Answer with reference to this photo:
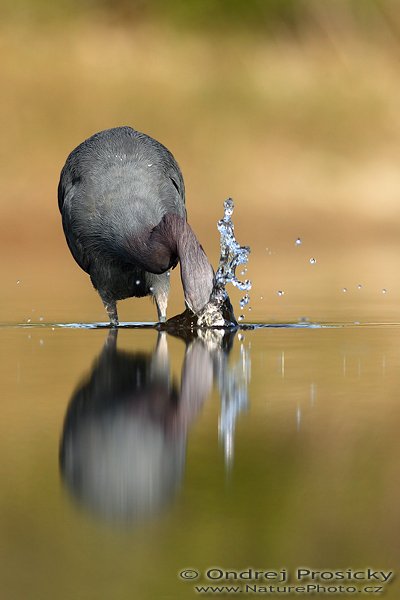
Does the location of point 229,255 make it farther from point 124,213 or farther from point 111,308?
point 111,308

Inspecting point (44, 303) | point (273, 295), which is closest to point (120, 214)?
point (44, 303)

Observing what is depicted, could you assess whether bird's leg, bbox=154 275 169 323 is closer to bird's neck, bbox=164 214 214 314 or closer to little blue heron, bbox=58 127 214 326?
little blue heron, bbox=58 127 214 326

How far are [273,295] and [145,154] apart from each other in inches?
109

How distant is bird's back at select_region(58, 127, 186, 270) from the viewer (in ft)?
30.3

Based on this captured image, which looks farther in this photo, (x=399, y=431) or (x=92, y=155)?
(x=92, y=155)

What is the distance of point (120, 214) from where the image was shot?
9258 millimetres

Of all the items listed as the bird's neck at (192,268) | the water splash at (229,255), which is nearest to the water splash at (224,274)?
the water splash at (229,255)

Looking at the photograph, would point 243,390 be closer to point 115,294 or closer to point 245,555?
point 245,555

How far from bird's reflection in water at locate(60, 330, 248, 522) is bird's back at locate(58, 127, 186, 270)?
2.01 meters

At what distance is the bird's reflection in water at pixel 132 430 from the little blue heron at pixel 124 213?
1.72m

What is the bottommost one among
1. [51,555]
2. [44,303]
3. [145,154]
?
[51,555]

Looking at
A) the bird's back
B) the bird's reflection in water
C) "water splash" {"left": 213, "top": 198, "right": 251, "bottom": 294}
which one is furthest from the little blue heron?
the bird's reflection in water

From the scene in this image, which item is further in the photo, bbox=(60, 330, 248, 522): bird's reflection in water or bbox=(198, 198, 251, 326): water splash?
bbox=(198, 198, 251, 326): water splash

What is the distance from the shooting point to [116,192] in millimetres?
9461
